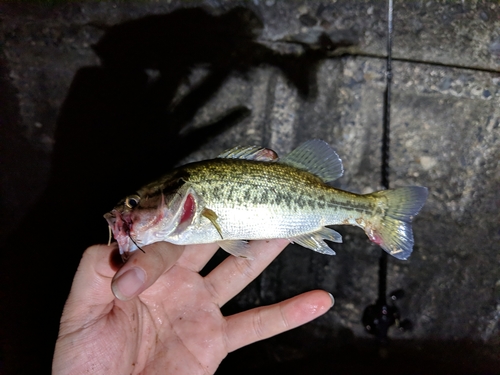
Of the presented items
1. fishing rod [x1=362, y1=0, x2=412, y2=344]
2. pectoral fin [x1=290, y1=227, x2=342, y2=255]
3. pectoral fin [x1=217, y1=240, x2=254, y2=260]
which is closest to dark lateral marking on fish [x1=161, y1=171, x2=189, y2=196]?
pectoral fin [x1=217, y1=240, x2=254, y2=260]

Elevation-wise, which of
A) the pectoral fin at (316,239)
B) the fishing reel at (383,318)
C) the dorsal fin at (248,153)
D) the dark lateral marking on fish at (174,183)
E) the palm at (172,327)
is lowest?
the fishing reel at (383,318)

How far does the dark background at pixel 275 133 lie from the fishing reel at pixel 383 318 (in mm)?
76

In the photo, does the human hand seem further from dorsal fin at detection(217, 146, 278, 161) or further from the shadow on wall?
the shadow on wall

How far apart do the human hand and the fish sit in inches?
7.6

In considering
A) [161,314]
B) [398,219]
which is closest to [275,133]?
[398,219]

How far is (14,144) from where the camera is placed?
333cm

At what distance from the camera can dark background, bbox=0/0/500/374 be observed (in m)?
3.17

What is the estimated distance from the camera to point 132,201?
201cm

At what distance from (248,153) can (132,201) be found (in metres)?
0.81

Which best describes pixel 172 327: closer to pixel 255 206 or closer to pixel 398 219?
pixel 255 206

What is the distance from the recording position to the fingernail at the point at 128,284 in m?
1.74

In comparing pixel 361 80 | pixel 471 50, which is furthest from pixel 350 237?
pixel 471 50

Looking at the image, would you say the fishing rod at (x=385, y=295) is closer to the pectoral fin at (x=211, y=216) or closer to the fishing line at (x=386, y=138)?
the fishing line at (x=386, y=138)

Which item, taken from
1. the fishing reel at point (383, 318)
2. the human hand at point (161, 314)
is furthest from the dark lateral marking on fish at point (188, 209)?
the fishing reel at point (383, 318)
